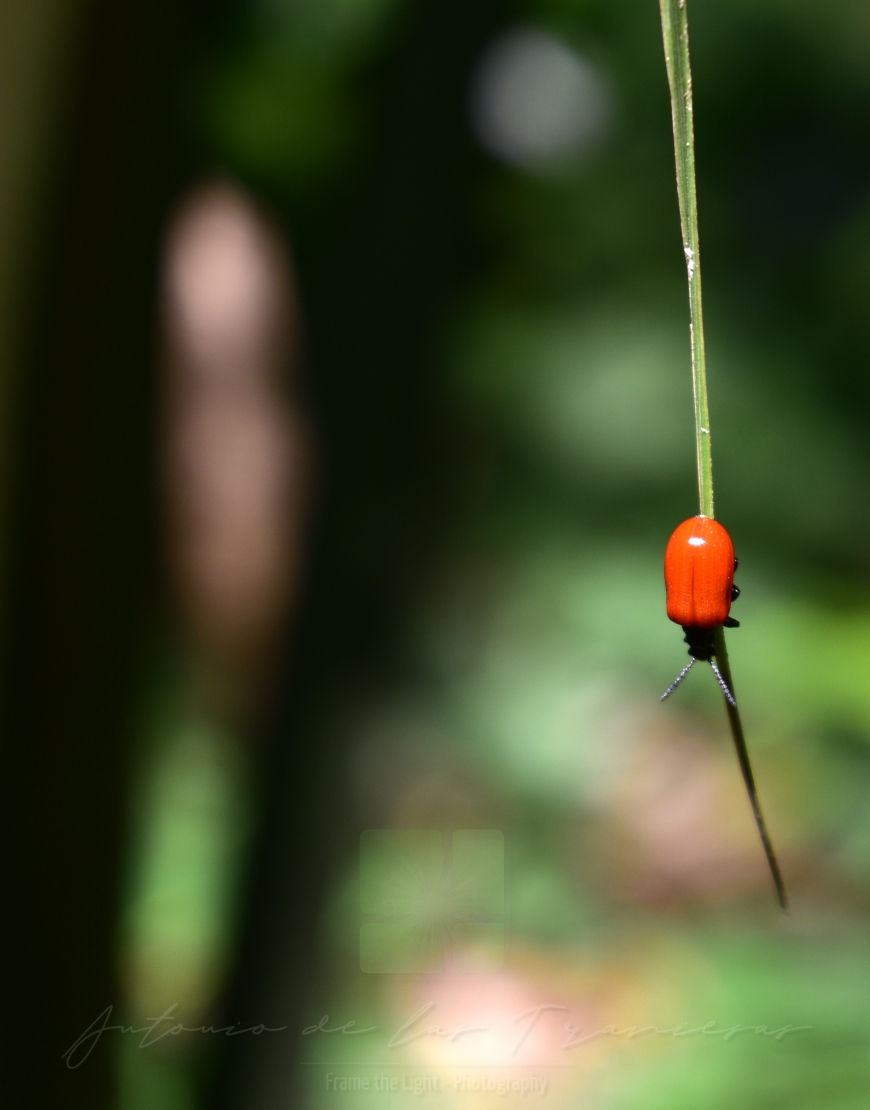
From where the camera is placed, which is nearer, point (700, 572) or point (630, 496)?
point (700, 572)

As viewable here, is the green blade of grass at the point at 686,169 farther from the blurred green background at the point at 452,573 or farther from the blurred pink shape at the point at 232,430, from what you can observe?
the blurred pink shape at the point at 232,430

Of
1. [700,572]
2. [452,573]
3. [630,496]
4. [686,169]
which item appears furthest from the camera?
[452,573]

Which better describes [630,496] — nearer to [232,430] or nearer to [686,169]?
[232,430]

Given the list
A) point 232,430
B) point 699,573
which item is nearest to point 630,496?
point 232,430

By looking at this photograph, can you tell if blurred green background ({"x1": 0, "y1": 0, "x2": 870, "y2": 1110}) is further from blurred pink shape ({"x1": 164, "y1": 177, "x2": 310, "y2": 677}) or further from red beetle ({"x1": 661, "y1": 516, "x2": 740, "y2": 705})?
red beetle ({"x1": 661, "y1": 516, "x2": 740, "y2": 705})

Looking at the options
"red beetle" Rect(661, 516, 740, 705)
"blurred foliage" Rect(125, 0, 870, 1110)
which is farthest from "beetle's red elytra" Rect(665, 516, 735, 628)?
"blurred foliage" Rect(125, 0, 870, 1110)

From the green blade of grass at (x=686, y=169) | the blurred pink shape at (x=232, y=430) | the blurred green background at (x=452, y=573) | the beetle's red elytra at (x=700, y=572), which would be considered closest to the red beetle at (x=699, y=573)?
the beetle's red elytra at (x=700, y=572)
